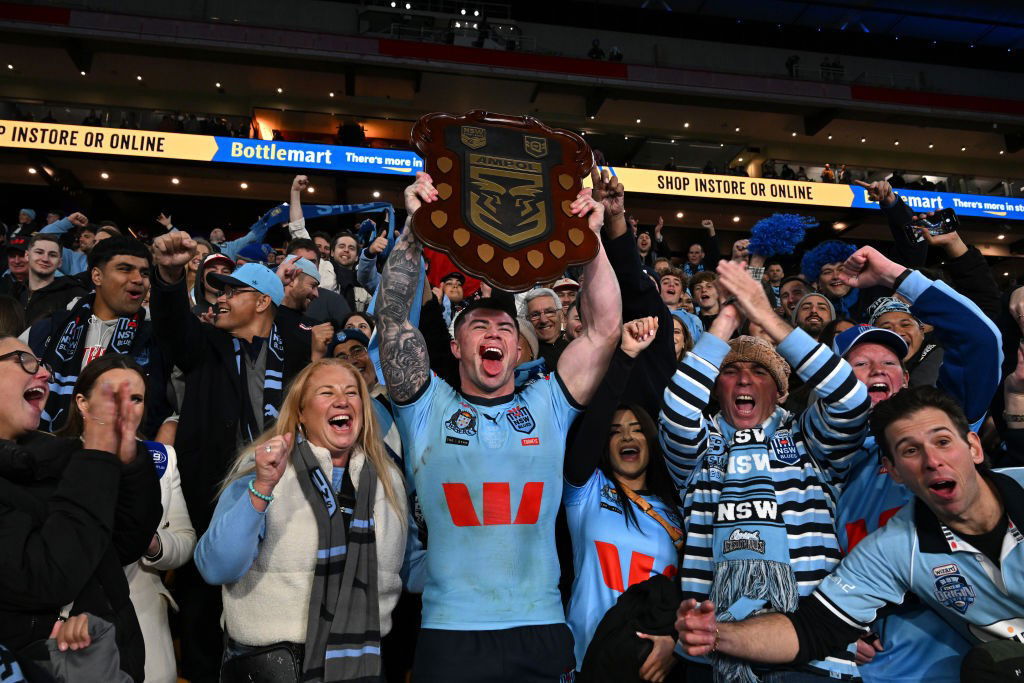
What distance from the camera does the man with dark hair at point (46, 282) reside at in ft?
15.6

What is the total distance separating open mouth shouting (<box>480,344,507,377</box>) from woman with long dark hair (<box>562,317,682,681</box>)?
36 cm

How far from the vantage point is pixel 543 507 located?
2402 millimetres

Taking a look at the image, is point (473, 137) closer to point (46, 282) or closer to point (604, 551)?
point (604, 551)

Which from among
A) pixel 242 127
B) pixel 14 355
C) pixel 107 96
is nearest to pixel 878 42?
pixel 242 127

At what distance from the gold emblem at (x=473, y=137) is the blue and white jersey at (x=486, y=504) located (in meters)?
0.90

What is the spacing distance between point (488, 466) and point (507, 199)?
0.93 metres

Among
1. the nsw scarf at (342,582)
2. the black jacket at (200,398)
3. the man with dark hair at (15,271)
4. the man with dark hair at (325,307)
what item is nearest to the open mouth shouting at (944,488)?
the nsw scarf at (342,582)

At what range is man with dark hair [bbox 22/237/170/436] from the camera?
3.54 meters

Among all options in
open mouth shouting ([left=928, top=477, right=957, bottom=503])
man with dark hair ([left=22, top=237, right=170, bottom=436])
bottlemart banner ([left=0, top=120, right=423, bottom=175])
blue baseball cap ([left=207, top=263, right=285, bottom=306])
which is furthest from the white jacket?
bottlemart banner ([left=0, top=120, right=423, bottom=175])

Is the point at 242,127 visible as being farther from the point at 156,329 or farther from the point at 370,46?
the point at 156,329

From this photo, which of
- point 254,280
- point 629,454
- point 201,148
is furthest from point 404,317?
point 201,148

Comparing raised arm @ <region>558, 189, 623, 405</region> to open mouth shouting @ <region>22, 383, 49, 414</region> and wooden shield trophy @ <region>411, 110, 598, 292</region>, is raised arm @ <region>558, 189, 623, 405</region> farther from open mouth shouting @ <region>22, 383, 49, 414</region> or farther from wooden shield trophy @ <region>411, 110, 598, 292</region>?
open mouth shouting @ <region>22, 383, 49, 414</region>

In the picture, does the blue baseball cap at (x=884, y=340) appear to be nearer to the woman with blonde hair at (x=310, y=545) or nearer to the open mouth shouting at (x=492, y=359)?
the open mouth shouting at (x=492, y=359)

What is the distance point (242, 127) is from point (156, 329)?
45.8ft
